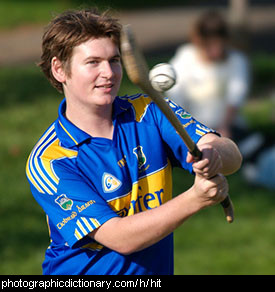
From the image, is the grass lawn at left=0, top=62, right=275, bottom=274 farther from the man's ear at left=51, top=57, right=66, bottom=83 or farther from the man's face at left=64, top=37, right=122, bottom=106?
the man's face at left=64, top=37, right=122, bottom=106

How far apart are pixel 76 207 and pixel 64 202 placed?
2.5 inches

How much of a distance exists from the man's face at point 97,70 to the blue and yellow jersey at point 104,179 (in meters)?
0.23

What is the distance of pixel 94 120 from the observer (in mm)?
3426

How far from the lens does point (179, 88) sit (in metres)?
8.40

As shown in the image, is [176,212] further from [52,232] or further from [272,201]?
[272,201]

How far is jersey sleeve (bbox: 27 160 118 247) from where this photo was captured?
320cm

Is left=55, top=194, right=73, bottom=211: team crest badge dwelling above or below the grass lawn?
above

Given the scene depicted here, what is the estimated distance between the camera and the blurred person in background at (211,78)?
8336 mm

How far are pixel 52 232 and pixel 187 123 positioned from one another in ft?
2.85

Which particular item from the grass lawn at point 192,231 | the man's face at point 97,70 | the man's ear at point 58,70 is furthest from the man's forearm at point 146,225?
the grass lawn at point 192,231

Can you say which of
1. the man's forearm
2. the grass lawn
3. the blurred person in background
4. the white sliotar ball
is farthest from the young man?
the blurred person in background

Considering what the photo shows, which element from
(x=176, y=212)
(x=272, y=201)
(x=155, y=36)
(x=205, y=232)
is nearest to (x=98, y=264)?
(x=176, y=212)

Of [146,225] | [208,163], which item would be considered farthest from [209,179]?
[146,225]

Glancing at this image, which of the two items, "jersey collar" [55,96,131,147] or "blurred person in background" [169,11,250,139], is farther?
"blurred person in background" [169,11,250,139]
